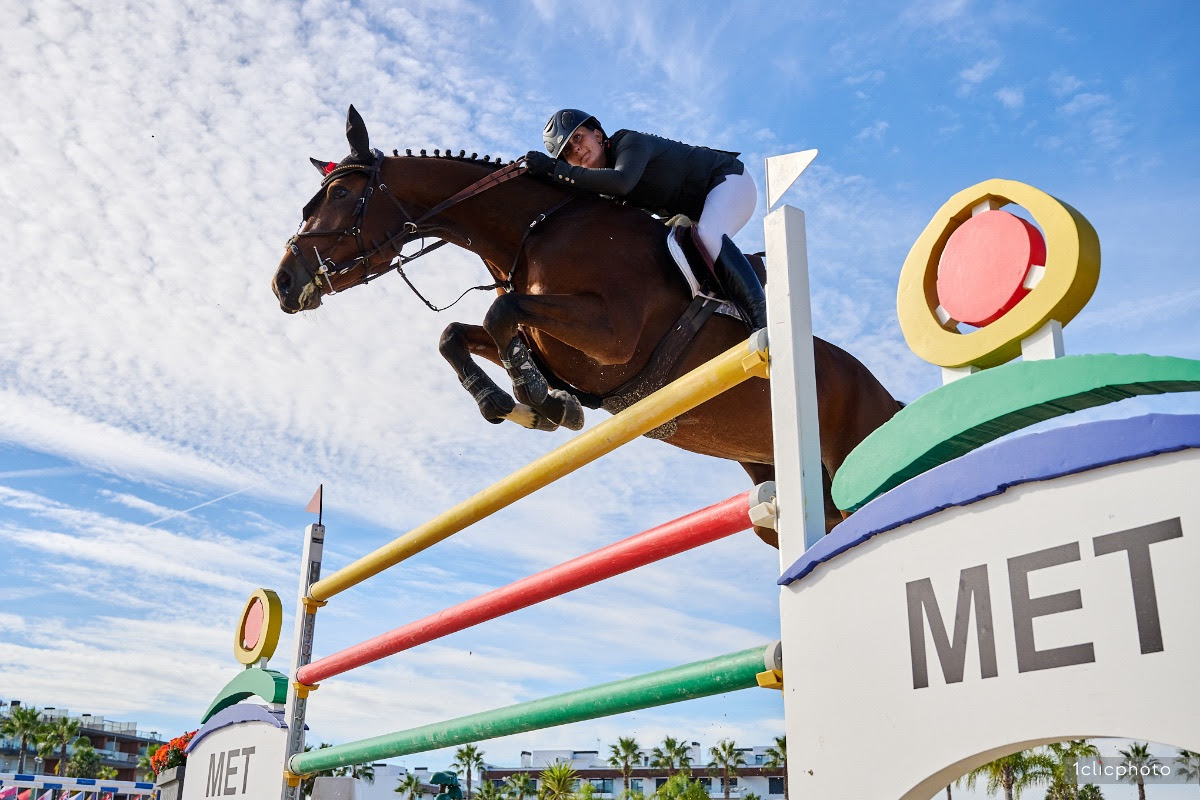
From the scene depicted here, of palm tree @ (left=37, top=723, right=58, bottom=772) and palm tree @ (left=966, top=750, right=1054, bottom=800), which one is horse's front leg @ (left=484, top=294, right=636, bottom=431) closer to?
palm tree @ (left=966, top=750, right=1054, bottom=800)

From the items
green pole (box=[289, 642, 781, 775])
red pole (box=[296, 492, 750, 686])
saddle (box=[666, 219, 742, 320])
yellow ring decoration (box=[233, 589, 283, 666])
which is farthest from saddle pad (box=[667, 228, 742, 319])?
yellow ring decoration (box=[233, 589, 283, 666])

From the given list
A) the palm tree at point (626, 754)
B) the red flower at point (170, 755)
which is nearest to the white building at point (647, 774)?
the palm tree at point (626, 754)

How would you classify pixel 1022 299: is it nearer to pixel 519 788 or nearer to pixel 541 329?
pixel 541 329

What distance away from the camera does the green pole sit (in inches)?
70.0

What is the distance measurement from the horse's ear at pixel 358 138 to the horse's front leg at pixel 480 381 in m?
0.81

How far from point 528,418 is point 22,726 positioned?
58513mm

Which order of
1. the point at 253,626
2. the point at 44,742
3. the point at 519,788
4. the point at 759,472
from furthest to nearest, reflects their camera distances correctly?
the point at 44,742, the point at 519,788, the point at 253,626, the point at 759,472

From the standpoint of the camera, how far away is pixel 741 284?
3465mm

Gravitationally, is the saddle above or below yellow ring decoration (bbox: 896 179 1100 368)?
above

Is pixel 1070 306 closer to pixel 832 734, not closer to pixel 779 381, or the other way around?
pixel 779 381

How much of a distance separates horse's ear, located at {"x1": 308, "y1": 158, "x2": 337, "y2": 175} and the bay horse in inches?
0.5

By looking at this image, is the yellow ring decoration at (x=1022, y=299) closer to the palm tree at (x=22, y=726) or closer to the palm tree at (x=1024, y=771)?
the palm tree at (x=1024, y=771)

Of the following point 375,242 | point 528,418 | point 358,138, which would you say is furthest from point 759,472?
point 358,138


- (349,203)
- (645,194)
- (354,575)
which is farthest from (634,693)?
(349,203)
